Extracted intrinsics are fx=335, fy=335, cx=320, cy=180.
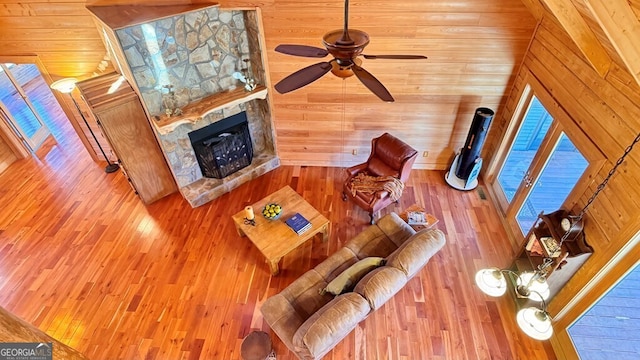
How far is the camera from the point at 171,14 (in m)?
3.83

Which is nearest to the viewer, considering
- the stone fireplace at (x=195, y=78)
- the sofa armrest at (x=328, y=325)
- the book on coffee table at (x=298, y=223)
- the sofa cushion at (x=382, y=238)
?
the sofa armrest at (x=328, y=325)

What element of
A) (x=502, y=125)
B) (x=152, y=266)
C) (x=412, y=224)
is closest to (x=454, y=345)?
(x=412, y=224)

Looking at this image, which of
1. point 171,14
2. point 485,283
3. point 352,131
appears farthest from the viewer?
point 352,131

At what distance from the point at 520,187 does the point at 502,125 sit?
3.36 feet

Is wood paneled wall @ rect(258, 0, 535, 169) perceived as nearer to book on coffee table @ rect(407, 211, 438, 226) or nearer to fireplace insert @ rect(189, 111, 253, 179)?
fireplace insert @ rect(189, 111, 253, 179)

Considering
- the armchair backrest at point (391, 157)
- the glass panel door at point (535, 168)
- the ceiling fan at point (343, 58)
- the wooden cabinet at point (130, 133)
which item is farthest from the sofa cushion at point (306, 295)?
the wooden cabinet at point (130, 133)

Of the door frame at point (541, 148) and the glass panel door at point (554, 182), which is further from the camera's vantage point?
the glass panel door at point (554, 182)

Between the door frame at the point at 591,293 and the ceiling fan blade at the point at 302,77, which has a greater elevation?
the ceiling fan blade at the point at 302,77

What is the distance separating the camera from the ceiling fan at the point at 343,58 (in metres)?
1.94

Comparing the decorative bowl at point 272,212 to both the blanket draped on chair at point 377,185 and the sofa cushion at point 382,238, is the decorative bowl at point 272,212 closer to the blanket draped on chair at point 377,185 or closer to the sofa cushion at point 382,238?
the sofa cushion at point 382,238

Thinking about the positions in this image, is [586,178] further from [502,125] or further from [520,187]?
[502,125]

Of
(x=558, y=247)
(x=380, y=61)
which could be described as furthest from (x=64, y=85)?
(x=558, y=247)

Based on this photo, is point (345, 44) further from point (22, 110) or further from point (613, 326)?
point (22, 110)

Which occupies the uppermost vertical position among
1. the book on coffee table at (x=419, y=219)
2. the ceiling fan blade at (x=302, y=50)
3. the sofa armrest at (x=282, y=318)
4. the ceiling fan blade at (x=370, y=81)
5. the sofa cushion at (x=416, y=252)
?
the ceiling fan blade at (x=302, y=50)
